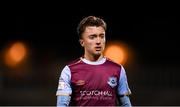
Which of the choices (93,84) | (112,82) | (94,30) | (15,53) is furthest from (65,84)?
(15,53)

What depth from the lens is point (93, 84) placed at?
14.3 feet

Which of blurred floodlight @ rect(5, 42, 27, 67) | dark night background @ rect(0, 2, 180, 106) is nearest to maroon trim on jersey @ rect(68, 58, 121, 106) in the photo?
dark night background @ rect(0, 2, 180, 106)

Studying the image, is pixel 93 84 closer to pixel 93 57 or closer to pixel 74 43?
pixel 93 57

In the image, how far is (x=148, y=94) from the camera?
550 inches

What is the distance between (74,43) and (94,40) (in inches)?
424

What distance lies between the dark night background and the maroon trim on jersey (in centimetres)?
927

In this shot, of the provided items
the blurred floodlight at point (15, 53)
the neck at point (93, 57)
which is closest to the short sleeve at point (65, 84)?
the neck at point (93, 57)

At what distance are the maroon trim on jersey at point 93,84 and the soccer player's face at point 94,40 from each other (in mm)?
119

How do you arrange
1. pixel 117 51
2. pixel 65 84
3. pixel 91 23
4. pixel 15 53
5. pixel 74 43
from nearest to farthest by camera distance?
pixel 65 84 → pixel 91 23 → pixel 117 51 → pixel 15 53 → pixel 74 43

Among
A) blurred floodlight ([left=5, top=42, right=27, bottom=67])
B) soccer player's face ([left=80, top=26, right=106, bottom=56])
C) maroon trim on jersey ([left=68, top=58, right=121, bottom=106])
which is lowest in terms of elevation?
blurred floodlight ([left=5, top=42, right=27, bottom=67])

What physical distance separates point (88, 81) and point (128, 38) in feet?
35.0

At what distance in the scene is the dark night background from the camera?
13961 millimetres

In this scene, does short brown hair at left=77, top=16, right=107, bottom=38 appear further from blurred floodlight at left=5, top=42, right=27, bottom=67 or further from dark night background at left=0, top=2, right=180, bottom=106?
blurred floodlight at left=5, top=42, right=27, bottom=67

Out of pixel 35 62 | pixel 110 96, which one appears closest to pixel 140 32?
pixel 35 62
